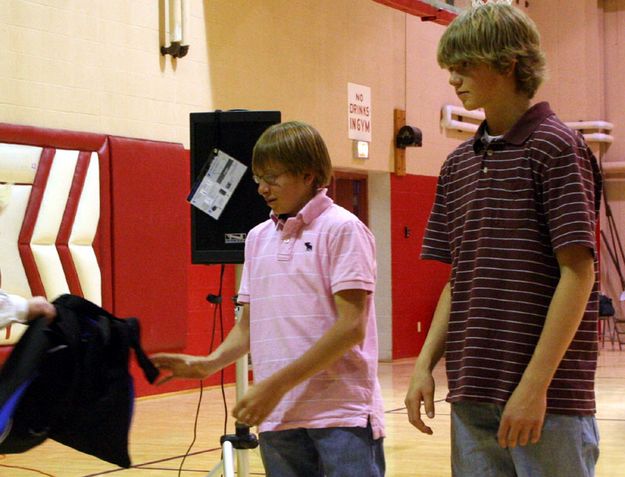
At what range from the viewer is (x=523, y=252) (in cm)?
202

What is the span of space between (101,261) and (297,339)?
18.3ft

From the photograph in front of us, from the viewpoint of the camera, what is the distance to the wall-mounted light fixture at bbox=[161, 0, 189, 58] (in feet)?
27.9

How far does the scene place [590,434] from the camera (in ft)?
6.57

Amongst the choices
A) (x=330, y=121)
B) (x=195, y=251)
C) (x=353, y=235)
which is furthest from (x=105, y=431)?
(x=330, y=121)

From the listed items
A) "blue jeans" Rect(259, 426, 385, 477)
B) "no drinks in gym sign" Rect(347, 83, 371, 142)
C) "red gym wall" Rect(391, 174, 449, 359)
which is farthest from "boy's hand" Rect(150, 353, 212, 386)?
"red gym wall" Rect(391, 174, 449, 359)

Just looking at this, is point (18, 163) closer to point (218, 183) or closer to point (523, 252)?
point (218, 183)

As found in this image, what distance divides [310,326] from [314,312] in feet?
0.11

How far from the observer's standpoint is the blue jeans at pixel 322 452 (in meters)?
2.38

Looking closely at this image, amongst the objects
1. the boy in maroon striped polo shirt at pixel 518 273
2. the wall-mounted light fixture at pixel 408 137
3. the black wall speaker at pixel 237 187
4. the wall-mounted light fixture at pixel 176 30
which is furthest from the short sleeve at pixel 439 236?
the wall-mounted light fixture at pixel 408 137

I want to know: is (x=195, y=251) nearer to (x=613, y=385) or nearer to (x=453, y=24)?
(x=453, y=24)

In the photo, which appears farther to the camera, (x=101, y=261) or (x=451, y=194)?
(x=101, y=261)

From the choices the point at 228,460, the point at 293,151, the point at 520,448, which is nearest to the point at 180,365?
the point at 293,151

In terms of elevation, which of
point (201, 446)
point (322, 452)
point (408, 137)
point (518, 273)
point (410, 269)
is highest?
point (408, 137)

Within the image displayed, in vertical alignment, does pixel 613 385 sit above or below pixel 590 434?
below
